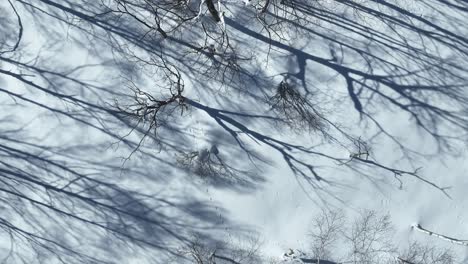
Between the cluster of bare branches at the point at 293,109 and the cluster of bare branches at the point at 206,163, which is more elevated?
the cluster of bare branches at the point at 293,109

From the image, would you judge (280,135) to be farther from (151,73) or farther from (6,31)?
(6,31)

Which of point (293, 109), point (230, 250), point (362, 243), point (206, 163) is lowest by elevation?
point (230, 250)

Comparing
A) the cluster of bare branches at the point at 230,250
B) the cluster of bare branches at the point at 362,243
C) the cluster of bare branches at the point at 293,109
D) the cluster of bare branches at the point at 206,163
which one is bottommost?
the cluster of bare branches at the point at 230,250

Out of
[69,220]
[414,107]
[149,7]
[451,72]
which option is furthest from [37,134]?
[451,72]

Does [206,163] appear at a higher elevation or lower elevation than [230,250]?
higher

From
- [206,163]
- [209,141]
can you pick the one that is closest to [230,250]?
[206,163]

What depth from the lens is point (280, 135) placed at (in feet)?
33.3

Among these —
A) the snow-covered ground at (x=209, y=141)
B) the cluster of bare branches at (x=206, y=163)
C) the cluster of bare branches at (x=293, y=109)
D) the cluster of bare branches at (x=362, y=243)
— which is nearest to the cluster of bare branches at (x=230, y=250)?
the snow-covered ground at (x=209, y=141)

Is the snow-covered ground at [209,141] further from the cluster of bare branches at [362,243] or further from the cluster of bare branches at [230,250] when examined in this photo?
the cluster of bare branches at [362,243]

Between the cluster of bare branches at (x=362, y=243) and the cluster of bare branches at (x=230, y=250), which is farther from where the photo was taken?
the cluster of bare branches at (x=362, y=243)

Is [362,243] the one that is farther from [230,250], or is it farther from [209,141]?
[209,141]

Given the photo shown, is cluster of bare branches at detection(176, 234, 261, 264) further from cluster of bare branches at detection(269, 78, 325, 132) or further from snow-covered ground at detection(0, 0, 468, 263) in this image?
cluster of bare branches at detection(269, 78, 325, 132)

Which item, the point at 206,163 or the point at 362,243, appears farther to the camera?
the point at 362,243

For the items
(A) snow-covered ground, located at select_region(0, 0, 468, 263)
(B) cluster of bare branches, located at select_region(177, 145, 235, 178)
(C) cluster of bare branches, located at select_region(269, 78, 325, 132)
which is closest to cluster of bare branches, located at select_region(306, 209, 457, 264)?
(A) snow-covered ground, located at select_region(0, 0, 468, 263)
